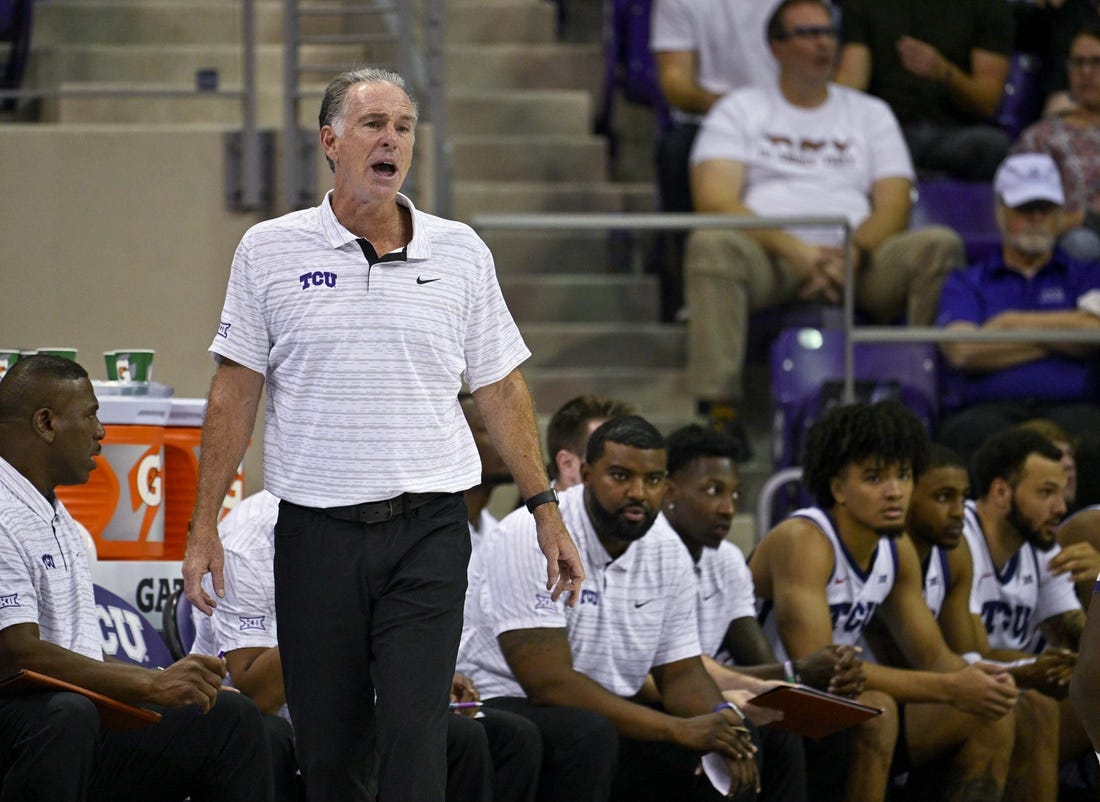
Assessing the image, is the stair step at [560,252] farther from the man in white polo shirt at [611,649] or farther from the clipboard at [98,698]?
the clipboard at [98,698]

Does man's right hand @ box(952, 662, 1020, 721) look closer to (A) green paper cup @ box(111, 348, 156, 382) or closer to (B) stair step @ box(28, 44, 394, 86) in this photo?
(A) green paper cup @ box(111, 348, 156, 382)

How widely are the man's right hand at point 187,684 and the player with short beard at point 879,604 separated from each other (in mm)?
2230

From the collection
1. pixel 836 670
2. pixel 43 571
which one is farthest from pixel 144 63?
pixel 836 670

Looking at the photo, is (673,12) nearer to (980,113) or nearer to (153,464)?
(980,113)

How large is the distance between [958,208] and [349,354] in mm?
5521

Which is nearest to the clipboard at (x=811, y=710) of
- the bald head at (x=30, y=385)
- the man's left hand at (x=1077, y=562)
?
the man's left hand at (x=1077, y=562)

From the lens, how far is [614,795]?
18.4ft

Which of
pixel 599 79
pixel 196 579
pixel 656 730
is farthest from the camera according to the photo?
pixel 599 79

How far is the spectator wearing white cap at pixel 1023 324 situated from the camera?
299 inches

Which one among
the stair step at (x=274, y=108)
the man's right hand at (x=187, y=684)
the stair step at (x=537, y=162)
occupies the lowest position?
the man's right hand at (x=187, y=684)

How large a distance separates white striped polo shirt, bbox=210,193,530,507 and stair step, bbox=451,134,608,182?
17.2 ft

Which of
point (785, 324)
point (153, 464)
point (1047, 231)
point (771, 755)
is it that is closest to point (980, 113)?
point (1047, 231)

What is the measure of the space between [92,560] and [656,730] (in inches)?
68.1

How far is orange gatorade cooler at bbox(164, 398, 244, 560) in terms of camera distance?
5.72 meters
